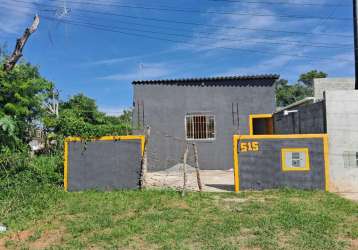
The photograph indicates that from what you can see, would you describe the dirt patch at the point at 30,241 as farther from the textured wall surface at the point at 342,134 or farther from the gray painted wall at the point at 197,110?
the gray painted wall at the point at 197,110

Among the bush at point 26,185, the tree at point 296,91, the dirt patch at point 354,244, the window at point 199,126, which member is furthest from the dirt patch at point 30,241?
the tree at point 296,91

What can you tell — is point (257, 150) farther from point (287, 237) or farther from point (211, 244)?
point (211, 244)

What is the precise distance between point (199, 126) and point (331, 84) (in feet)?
19.5

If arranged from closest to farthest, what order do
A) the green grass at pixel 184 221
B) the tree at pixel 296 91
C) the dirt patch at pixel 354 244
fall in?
the dirt patch at pixel 354 244
the green grass at pixel 184 221
the tree at pixel 296 91

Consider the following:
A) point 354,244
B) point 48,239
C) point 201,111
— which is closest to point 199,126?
point 201,111

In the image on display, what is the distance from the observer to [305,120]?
9.90m

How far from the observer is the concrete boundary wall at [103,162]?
29.1ft

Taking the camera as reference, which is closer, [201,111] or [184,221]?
[184,221]

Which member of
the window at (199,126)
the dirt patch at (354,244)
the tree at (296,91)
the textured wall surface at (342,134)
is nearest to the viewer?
the dirt patch at (354,244)

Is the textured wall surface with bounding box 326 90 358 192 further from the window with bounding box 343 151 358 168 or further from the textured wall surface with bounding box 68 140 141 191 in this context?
the textured wall surface with bounding box 68 140 141 191

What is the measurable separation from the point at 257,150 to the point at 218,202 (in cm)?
202

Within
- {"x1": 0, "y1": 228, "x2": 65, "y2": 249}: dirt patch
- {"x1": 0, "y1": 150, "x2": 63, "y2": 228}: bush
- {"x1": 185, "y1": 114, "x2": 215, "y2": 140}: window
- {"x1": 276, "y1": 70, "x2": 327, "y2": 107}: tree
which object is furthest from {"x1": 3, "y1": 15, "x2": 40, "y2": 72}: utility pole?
{"x1": 276, "y1": 70, "x2": 327, "y2": 107}: tree

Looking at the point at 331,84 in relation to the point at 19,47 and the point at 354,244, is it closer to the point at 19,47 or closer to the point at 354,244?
the point at 354,244

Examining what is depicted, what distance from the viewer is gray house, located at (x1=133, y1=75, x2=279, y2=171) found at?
1407 cm
